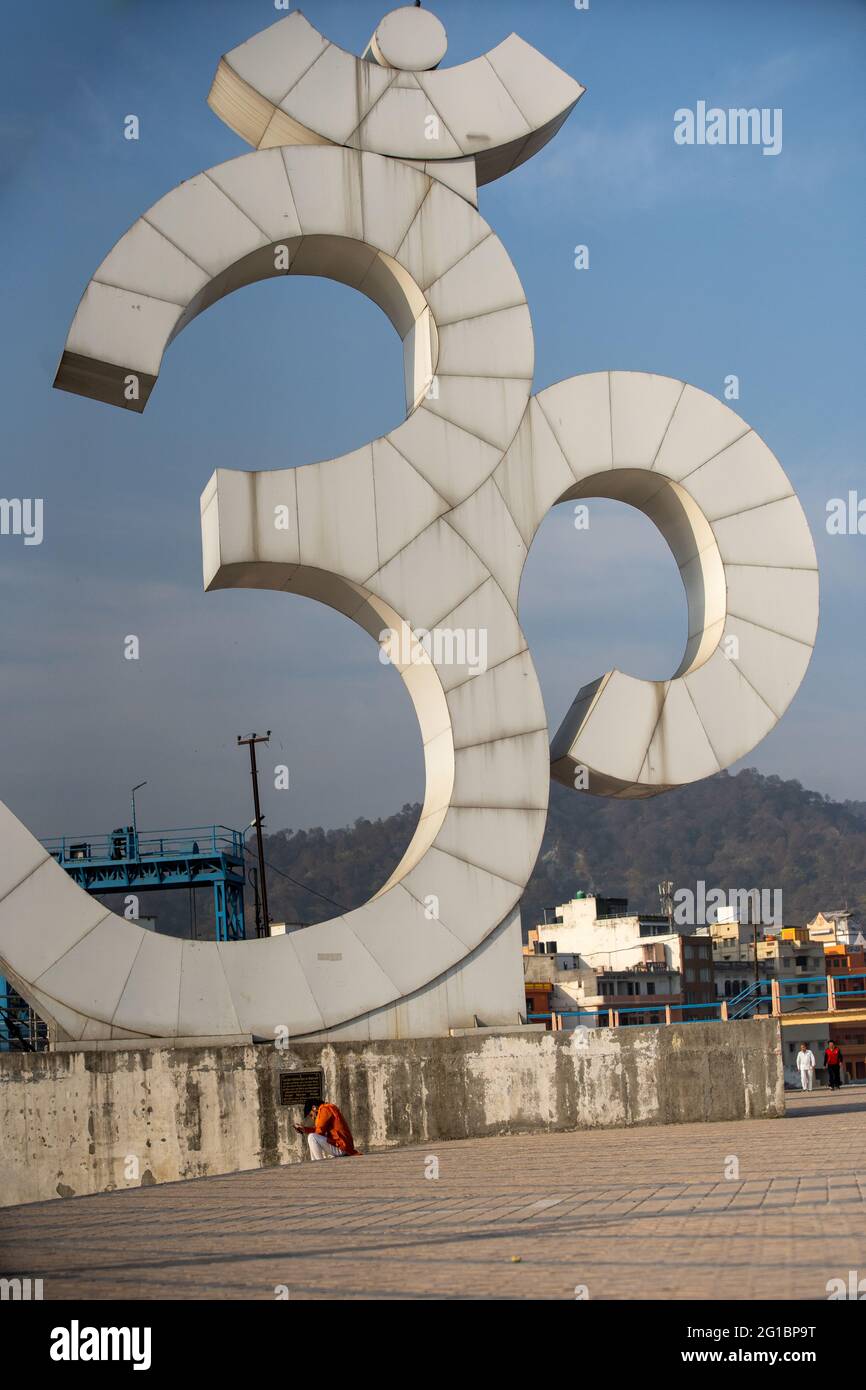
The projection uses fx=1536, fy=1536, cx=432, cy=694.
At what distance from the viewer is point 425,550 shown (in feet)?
51.3

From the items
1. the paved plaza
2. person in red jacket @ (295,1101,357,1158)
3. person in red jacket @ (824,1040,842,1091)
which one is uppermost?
→ the paved plaza

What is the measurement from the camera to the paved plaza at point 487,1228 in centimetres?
635

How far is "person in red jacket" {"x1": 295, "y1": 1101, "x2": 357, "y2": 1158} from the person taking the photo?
13.6 meters

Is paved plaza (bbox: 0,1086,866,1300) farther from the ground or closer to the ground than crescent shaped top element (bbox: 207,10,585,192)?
closer to the ground

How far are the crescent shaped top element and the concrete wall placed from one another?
939cm

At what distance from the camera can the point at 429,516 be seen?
51.6 ft

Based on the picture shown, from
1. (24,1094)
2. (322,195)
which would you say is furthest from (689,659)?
(24,1094)

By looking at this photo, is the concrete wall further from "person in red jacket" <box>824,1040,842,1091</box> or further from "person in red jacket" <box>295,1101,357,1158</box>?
"person in red jacket" <box>824,1040,842,1091</box>

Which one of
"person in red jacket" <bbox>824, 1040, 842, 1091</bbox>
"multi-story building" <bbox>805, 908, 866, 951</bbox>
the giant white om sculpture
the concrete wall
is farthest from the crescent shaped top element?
"multi-story building" <bbox>805, 908, 866, 951</bbox>

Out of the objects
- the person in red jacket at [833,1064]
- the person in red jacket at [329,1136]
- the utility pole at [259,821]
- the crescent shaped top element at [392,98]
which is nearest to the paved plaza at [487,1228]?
the person in red jacket at [329,1136]

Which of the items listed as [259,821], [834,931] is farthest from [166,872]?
[834,931]

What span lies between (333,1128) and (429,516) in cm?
612

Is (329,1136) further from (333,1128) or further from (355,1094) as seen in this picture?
(355,1094)
